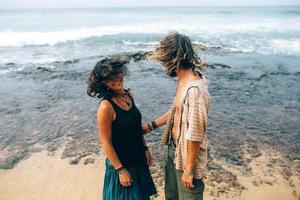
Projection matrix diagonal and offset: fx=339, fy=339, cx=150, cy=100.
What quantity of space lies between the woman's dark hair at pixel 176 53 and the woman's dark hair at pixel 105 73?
0.26 m

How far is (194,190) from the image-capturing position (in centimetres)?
279

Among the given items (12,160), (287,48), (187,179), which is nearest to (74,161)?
(12,160)

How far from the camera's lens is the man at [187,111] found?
101 inches

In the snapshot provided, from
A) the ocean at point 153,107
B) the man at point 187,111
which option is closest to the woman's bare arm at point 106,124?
the man at point 187,111

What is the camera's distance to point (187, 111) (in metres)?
2.60

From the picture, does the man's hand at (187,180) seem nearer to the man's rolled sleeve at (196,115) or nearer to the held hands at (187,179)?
the held hands at (187,179)

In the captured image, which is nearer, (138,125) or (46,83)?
(138,125)

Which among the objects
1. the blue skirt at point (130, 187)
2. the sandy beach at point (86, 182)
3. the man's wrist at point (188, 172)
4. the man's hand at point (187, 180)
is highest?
the man's wrist at point (188, 172)

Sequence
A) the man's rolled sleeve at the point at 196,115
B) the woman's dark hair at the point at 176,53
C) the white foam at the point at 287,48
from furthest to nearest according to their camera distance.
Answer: the white foam at the point at 287,48, the woman's dark hair at the point at 176,53, the man's rolled sleeve at the point at 196,115

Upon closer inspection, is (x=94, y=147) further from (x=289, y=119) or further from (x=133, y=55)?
(x=133, y=55)

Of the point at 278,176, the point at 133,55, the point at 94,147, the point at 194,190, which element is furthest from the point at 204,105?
the point at 133,55

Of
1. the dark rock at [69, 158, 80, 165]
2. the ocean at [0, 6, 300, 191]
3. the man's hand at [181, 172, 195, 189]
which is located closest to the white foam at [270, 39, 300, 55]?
the ocean at [0, 6, 300, 191]

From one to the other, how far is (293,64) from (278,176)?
9.86 m

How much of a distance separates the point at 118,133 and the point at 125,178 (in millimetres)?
395
